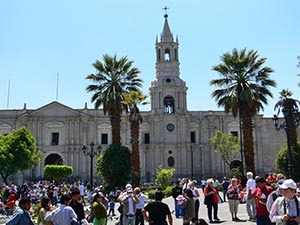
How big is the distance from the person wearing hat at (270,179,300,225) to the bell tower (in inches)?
1621

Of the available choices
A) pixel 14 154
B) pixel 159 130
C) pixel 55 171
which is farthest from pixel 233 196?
pixel 159 130

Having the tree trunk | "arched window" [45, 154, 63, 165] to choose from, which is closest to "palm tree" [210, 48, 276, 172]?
the tree trunk

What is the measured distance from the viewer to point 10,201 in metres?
18.7

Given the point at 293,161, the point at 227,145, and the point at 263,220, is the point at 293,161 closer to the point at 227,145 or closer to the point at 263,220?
the point at 227,145

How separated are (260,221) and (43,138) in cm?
4277

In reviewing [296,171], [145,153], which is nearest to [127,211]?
[296,171]

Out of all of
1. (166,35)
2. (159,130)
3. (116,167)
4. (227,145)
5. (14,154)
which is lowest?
(116,167)

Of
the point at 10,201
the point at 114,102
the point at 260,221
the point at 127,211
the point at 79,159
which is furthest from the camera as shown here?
the point at 79,159

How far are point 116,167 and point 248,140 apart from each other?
8.66 metres

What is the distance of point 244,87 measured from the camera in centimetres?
2455

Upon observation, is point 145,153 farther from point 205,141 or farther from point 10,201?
point 10,201

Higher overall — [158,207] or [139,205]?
[158,207]

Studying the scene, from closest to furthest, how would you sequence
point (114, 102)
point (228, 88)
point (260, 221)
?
point (260, 221) < point (228, 88) < point (114, 102)

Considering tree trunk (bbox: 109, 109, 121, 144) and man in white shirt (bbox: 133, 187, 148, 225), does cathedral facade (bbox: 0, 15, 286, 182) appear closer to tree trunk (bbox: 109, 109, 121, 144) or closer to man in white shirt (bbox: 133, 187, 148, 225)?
tree trunk (bbox: 109, 109, 121, 144)
